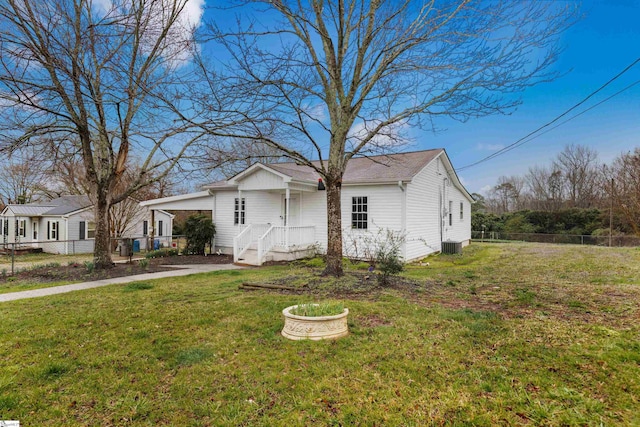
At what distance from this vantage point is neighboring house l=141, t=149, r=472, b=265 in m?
12.1

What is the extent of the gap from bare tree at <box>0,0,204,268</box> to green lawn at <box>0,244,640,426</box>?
493 cm

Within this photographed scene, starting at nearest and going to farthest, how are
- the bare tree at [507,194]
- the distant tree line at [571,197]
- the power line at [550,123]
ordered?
1. the power line at [550,123]
2. the distant tree line at [571,197]
3. the bare tree at [507,194]

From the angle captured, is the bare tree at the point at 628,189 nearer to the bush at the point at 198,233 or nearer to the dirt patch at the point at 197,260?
the dirt patch at the point at 197,260

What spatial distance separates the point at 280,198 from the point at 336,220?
641 centimetres

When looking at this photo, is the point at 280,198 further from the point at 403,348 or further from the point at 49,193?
the point at 49,193

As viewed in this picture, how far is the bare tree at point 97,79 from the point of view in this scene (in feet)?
27.4

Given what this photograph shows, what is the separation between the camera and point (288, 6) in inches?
305

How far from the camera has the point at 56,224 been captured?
2297 centimetres

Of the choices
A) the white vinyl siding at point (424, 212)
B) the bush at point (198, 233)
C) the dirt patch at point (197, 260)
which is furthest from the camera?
the bush at point (198, 233)

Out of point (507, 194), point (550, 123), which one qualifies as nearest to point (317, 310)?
point (550, 123)

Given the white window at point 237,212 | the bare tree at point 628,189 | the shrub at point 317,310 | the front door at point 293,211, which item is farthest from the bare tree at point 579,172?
the shrub at point 317,310

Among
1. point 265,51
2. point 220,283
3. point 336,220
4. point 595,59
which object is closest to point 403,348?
point 336,220

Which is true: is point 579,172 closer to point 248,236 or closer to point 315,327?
point 248,236


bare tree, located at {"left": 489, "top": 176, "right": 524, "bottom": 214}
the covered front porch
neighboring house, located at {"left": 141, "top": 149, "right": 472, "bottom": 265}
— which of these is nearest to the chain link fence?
neighboring house, located at {"left": 141, "top": 149, "right": 472, "bottom": 265}
